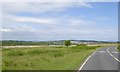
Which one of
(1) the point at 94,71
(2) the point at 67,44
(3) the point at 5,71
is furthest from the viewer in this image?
(2) the point at 67,44

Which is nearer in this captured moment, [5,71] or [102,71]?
[5,71]

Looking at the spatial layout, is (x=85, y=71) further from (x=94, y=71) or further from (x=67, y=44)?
(x=67, y=44)

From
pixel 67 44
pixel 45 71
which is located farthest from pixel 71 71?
pixel 67 44

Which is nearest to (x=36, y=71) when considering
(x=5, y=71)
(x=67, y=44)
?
(x=5, y=71)

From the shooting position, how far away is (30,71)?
18.1 m

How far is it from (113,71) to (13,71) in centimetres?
601

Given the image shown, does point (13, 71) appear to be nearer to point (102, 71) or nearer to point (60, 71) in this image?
point (60, 71)

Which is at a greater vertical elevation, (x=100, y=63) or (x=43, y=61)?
(x=43, y=61)

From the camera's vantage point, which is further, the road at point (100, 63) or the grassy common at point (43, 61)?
the road at point (100, 63)

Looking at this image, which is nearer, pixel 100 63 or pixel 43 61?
pixel 100 63

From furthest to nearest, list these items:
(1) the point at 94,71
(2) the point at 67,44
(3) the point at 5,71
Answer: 1. (2) the point at 67,44
2. (1) the point at 94,71
3. (3) the point at 5,71

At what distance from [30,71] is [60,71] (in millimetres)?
1793

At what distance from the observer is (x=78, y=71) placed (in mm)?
18844

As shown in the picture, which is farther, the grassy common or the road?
the road
